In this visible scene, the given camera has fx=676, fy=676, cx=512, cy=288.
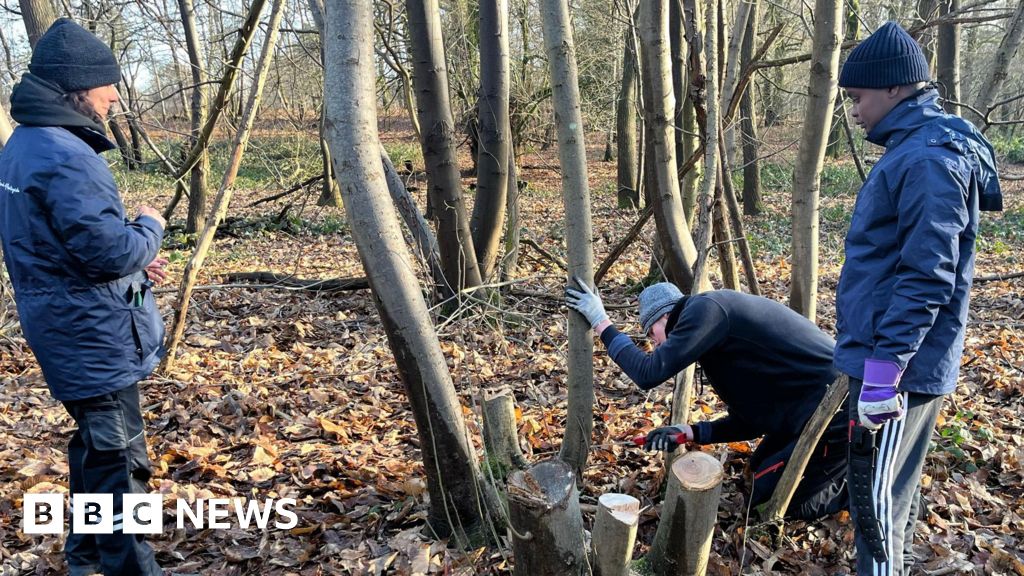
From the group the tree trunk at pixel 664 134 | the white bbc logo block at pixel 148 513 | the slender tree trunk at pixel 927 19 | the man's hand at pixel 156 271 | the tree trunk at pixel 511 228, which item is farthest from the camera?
the tree trunk at pixel 511 228

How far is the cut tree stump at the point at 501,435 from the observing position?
313 cm

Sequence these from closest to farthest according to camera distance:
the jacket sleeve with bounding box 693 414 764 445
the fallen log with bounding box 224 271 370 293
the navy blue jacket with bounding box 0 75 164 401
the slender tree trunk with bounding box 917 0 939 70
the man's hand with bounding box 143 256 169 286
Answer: the navy blue jacket with bounding box 0 75 164 401
the man's hand with bounding box 143 256 169 286
the jacket sleeve with bounding box 693 414 764 445
the slender tree trunk with bounding box 917 0 939 70
the fallen log with bounding box 224 271 370 293

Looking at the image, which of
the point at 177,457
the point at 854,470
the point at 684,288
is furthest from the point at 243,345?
the point at 854,470

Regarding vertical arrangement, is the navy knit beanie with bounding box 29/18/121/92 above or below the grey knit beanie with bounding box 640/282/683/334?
above

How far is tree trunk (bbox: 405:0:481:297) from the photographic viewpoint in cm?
591

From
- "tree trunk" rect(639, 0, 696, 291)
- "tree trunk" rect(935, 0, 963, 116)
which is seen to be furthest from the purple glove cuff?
"tree trunk" rect(935, 0, 963, 116)

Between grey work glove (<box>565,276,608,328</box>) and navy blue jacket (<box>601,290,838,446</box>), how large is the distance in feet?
0.30

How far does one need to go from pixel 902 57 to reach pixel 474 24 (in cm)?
1485

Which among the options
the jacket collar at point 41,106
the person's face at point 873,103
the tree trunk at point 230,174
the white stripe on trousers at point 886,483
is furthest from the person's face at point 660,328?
the tree trunk at point 230,174

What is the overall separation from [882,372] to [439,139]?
459 centimetres

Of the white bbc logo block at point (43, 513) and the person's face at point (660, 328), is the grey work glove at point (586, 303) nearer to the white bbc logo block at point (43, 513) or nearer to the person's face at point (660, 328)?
the person's face at point (660, 328)

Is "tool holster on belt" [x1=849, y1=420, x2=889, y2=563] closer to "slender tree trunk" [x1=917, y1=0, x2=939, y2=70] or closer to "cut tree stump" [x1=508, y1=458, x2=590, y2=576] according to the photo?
"cut tree stump" [x1=508, y1=458, x2=590, y2=576]

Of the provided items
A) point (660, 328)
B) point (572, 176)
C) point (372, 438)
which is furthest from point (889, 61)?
point (372, 438)

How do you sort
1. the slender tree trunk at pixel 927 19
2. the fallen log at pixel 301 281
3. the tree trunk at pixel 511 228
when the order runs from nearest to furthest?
the slender tree trunk at pixel 927 19 < the tree trunk at pixel 511 228 < the fallen log at pixel 301 281
